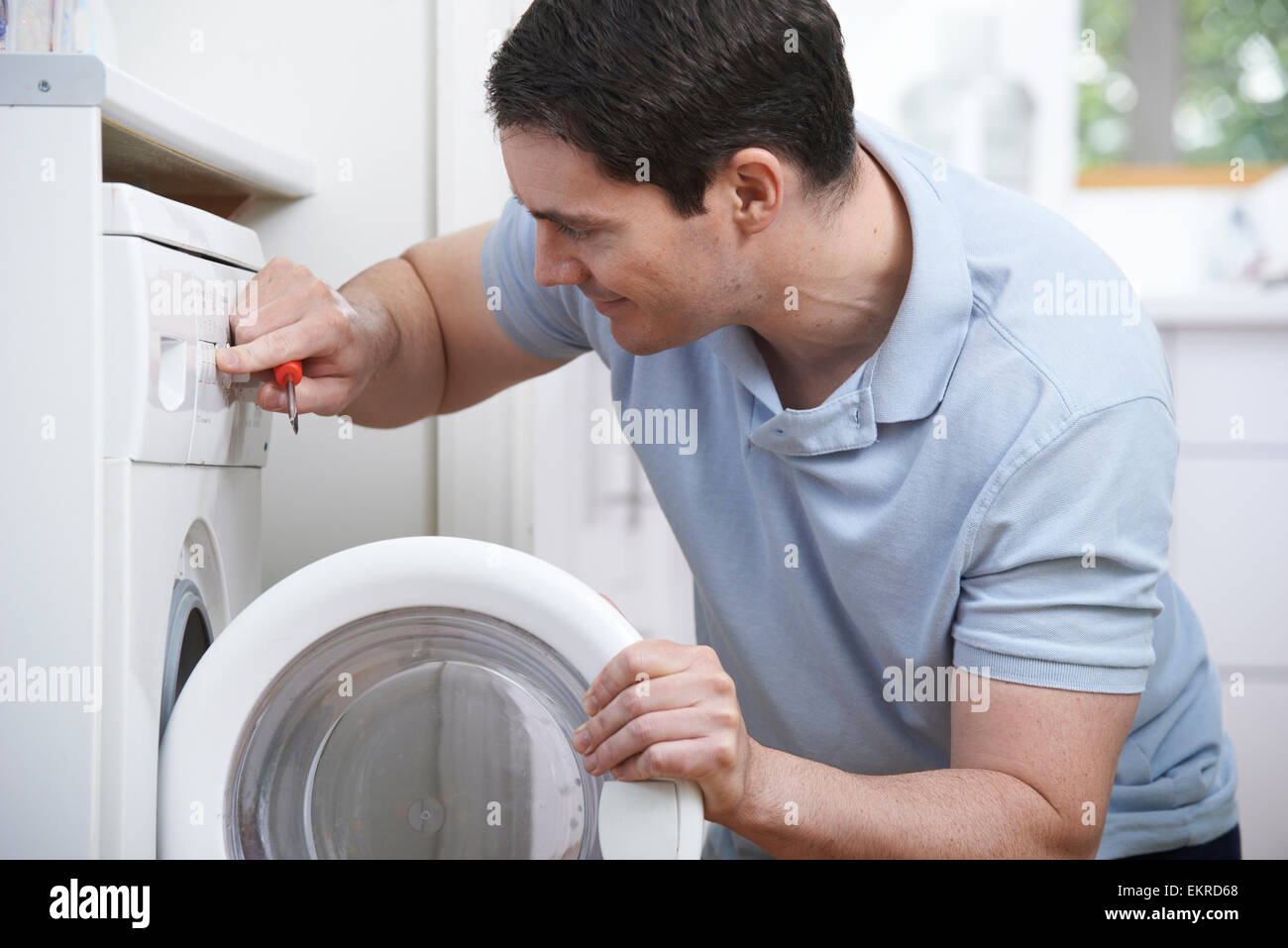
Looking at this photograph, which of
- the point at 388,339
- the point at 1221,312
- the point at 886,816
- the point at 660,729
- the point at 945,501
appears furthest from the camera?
the point at 1221,312

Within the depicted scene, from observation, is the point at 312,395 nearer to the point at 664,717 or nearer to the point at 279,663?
the point at 279,663

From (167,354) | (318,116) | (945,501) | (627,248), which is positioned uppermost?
(318,116)

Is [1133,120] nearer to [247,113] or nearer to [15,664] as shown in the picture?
[247,113]

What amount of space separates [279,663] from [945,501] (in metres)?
0.55

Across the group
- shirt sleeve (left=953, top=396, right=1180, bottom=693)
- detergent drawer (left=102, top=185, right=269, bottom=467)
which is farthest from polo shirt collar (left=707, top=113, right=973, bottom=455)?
detergent drawer (left=102, top=185, right=269, bottom=467)

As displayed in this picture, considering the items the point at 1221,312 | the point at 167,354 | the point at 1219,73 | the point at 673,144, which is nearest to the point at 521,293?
the point at 673,144

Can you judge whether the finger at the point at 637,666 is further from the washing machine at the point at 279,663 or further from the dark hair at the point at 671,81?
the dark hair at the point at 671,81

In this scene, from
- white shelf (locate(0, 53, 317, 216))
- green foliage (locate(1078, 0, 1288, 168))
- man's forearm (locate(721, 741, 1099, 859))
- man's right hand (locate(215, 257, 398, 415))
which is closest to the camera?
white shelf (locate(0, 53, 317, 216))

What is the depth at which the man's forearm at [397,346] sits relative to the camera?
3.77 ft

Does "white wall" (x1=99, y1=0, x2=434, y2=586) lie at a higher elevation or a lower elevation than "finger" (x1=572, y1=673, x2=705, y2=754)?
higher

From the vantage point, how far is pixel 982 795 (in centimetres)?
87

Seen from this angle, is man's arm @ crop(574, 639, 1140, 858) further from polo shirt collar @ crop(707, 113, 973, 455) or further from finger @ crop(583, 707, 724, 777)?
polo shirt collar @ crop(707, 113, 973, 455)

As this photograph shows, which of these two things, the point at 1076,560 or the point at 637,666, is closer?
the point at 637,666

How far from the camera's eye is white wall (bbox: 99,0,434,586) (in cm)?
137
